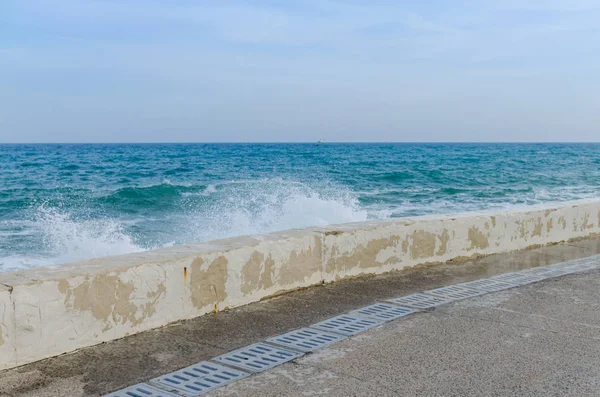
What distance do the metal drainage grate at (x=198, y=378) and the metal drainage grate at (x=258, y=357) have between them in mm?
90

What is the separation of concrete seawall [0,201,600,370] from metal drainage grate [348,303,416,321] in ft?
2.24

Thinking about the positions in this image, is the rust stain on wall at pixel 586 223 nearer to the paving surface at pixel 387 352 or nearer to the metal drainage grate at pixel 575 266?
the metal drainage grate at pixel 575 266

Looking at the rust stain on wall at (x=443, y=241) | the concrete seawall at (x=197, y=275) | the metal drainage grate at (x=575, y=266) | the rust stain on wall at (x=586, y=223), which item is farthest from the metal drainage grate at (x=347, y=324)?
the rust stain on wall at (x=586, y=223)

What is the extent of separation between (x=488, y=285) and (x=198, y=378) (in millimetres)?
3147

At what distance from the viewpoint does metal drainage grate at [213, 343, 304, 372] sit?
3436 mm

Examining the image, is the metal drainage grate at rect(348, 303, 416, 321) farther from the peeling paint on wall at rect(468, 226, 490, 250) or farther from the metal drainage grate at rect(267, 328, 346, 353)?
the peeling paint on wall at rect(468, 226, 490, 250)

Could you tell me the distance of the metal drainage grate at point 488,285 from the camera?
→ 5.31 metres

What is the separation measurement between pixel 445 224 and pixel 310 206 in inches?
410

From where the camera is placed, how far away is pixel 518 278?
572 centimetres

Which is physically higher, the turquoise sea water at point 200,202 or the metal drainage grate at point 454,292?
the metal drainage grate at point 454,292

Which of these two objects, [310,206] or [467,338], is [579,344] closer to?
[467,338]

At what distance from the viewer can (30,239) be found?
14.2 m

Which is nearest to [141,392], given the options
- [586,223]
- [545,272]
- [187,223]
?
[545,272]

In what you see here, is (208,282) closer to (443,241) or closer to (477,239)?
(443,241)
